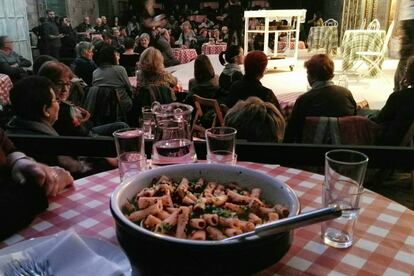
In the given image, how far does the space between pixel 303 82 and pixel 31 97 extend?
3.90 meters

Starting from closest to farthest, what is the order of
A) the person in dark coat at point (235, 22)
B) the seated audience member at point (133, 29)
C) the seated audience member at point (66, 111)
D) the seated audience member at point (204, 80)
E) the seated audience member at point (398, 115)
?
the seated audience member at point (66, 111)
the seated audience member at point (398, 115)
the seated audience member at point (204, 80)
the person in dark coat at point (235, 22)
the seated audience member at point (133, 29)

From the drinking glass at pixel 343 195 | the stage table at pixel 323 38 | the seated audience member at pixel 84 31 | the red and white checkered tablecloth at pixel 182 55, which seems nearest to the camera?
the drinking glass at pixel 343 195

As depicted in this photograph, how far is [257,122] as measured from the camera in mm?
2070

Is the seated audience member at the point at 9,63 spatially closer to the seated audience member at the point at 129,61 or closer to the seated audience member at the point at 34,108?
the seated audience member at the point at 129,61

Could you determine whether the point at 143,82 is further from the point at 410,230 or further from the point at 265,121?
the point at 410,230

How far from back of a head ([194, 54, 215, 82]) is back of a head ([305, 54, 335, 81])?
99 centimetres

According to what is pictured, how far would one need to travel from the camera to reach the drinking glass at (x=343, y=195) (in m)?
0.81

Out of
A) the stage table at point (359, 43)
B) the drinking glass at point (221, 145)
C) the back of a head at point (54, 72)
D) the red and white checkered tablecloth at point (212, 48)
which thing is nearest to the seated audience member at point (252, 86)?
the back of a head at point (54, 72)

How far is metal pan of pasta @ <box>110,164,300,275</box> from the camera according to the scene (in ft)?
1.85

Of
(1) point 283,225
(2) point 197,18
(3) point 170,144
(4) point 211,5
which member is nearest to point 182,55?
(3) point 170,144

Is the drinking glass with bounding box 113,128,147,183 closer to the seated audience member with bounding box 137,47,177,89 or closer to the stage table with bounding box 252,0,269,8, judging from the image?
the seated audience member with bounding box 137,47,177,89

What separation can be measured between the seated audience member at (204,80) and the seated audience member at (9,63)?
3.43 m

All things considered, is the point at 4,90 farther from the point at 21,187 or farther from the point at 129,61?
the point at 21,187

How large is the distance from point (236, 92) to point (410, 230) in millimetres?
2138
